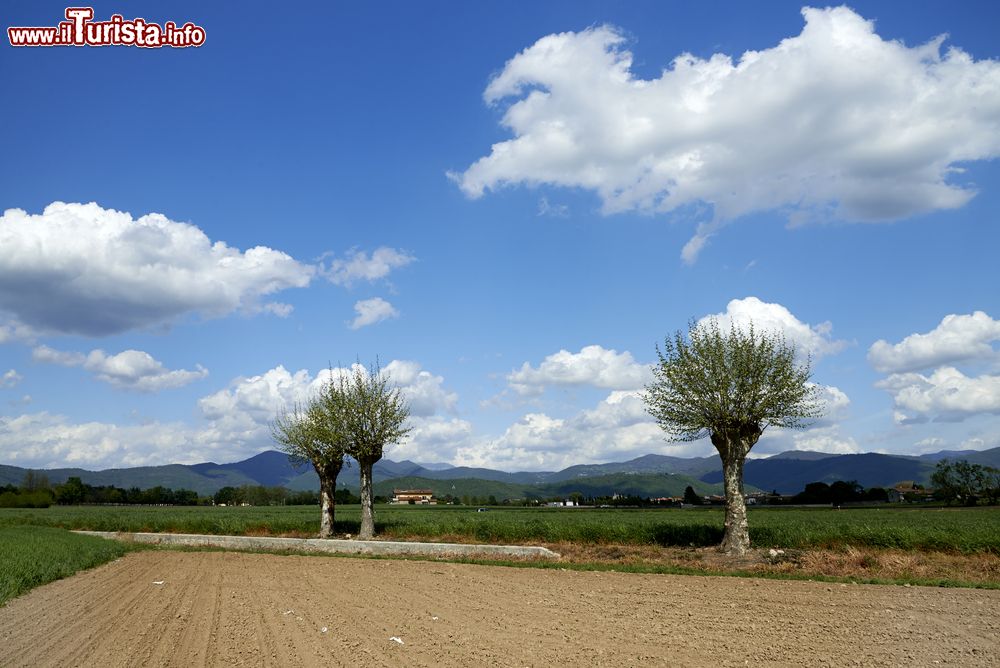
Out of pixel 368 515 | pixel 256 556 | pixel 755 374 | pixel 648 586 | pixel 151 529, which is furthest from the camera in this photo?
pixel 151 529

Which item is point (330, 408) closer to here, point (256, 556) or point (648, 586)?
point (256, 556)

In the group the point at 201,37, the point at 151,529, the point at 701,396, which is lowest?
the point at 151,529

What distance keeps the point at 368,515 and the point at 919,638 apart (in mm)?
35131

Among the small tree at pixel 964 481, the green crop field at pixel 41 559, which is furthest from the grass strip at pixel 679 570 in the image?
the small tree at pixel 964 481

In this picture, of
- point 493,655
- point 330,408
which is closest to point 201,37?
point 330,408

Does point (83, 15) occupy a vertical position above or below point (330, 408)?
above

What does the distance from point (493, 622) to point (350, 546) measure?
26.0m

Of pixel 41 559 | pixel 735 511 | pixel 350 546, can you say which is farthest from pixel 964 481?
→ pixel 41 559

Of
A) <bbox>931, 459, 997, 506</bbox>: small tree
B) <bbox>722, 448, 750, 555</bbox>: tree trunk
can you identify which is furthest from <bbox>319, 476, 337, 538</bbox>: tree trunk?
<bbox>931, 459, 997, 506</bbox>: small tree

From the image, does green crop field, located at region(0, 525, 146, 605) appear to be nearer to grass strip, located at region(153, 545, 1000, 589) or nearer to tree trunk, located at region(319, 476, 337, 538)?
grass strip, located at region(153, 545, 1000, 589)

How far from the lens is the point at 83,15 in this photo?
31391mm

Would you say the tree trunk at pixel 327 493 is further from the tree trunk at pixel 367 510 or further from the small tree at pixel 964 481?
the small tree at pixel 964 481

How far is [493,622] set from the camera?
1708cm

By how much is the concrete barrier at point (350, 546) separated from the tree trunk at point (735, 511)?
8423mm
